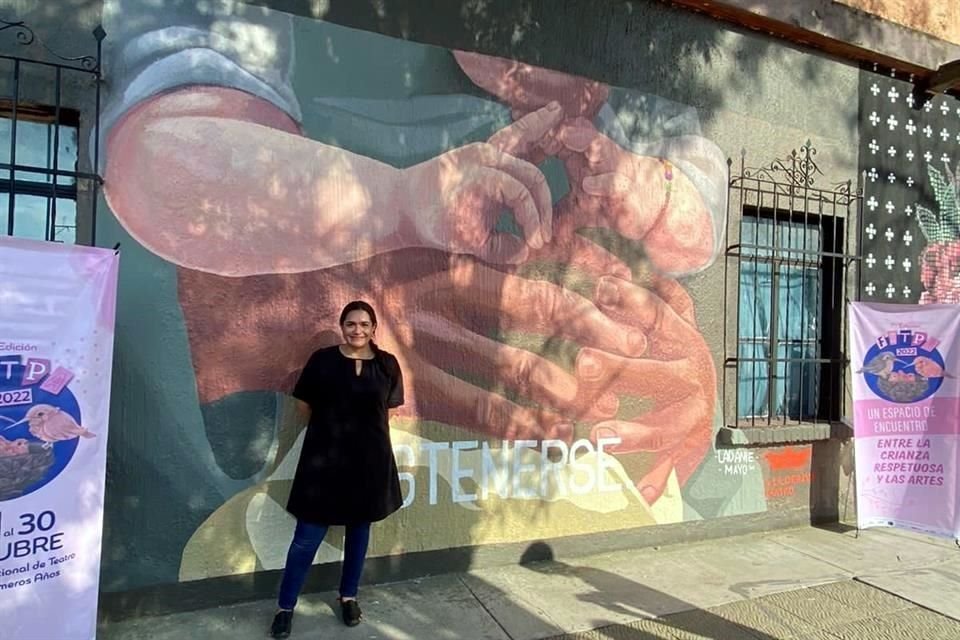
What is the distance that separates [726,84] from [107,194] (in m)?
4.37

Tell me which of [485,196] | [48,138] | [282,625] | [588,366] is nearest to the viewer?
[282,625]

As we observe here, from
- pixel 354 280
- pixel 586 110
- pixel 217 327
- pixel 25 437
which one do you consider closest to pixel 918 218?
pixel 586 110

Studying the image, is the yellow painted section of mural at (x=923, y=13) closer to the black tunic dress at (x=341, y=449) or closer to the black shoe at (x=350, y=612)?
the black tunic dress at (x=341, y=449)

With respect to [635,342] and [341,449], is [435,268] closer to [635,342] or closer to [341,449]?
[341,449]

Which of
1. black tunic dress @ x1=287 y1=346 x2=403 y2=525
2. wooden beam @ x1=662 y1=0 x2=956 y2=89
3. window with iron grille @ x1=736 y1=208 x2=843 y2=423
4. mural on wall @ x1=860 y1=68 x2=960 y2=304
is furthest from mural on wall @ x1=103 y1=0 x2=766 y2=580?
mural on wall @ x1=860 y1=68 x2=960 y2=304

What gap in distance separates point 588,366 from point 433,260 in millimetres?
1342

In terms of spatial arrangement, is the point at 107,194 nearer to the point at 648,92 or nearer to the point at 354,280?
the point at 354,280

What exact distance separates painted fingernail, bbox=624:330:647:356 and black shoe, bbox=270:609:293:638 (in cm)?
278

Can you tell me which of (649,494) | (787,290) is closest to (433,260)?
(649,494)

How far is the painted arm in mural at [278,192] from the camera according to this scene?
3.47 meters

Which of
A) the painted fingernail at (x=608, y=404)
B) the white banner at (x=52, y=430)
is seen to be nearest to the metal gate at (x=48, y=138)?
the white banner at (x=52, y=430)

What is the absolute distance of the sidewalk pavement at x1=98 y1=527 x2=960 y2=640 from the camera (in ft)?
11.3

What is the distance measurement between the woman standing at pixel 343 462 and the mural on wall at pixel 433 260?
1.25ft

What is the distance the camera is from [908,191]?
Answer: 584cm
